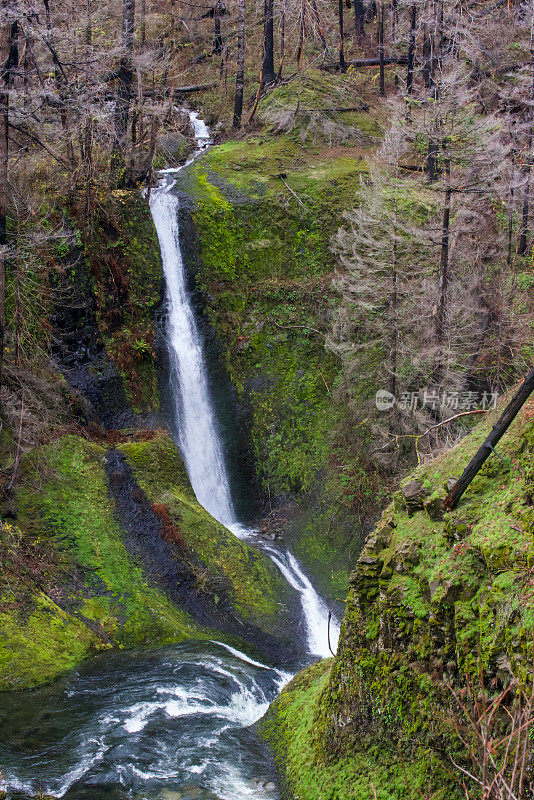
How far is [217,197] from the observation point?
1925cm

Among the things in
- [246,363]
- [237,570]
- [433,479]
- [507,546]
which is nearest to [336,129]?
[246,363]

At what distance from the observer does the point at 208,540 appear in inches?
517

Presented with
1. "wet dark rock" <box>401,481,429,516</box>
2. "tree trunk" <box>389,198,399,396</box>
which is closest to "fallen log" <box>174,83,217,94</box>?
"tree trunk" <box>389,198,399,396</box>

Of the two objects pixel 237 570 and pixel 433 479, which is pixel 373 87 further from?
pixel 433 479

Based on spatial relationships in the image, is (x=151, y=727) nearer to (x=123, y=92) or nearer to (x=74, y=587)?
(x=74, y=587)

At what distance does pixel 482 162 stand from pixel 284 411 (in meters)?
8.36

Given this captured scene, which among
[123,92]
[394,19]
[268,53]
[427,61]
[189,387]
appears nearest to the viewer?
[189,387]

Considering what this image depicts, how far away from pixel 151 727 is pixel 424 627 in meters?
4.34

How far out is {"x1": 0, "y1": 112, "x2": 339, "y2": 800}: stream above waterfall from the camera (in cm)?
688

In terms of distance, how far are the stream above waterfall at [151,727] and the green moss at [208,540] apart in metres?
1.17

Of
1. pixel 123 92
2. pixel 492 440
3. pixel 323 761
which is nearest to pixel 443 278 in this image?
pixel 492 440

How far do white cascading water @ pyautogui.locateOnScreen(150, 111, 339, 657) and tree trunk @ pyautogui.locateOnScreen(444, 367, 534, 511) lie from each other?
844cm

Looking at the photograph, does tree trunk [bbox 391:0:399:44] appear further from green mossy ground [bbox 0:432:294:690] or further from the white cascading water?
green mossy ground [bbox 0:432:294:690]

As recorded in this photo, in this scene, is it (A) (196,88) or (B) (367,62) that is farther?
(B) (367,62)
